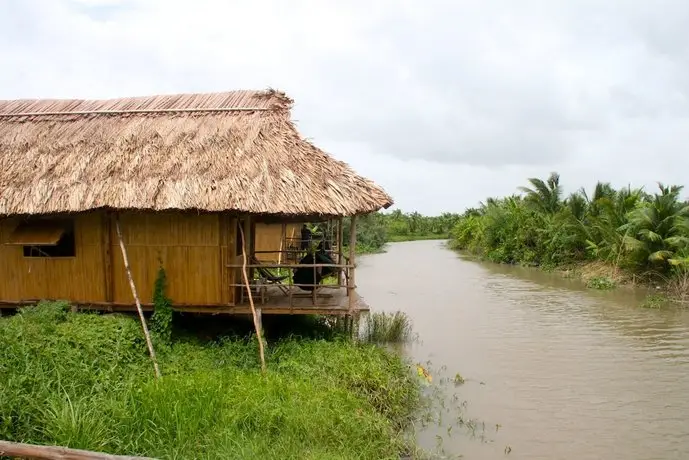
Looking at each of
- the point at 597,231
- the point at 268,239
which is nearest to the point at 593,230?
the point at 597,231

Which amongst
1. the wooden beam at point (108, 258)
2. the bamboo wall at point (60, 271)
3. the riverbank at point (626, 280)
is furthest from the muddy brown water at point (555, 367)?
the bamboo wall at point (60, 271)

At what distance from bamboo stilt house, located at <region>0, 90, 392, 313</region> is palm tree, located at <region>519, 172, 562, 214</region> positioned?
2102 centimetres

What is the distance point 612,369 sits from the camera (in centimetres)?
1070

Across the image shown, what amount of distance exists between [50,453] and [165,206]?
451 cm

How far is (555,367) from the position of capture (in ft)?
35.7

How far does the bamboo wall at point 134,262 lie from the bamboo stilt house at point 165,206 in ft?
0.05

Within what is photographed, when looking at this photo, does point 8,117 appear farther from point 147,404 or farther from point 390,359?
point 390,359

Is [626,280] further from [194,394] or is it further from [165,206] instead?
[194,394]

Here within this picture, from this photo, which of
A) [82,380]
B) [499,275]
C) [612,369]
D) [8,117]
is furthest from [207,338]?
[499,275]

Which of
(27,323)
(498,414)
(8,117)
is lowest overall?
(498,414)

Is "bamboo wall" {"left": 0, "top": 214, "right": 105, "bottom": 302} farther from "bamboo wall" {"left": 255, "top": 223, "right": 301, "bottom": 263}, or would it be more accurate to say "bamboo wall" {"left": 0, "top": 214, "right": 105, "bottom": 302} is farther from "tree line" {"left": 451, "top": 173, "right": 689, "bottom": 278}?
"tree line" {"left": 451, "top": 173, "right": 689, "bottom": 278}

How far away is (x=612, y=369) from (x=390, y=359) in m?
4.54

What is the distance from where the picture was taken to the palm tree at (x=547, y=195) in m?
28.5

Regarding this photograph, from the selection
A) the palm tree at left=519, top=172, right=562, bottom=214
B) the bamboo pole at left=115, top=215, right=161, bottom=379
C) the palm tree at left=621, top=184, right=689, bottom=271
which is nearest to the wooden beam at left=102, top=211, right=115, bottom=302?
the bamboo pole at left=115, top=215, right=161, bottom=379
